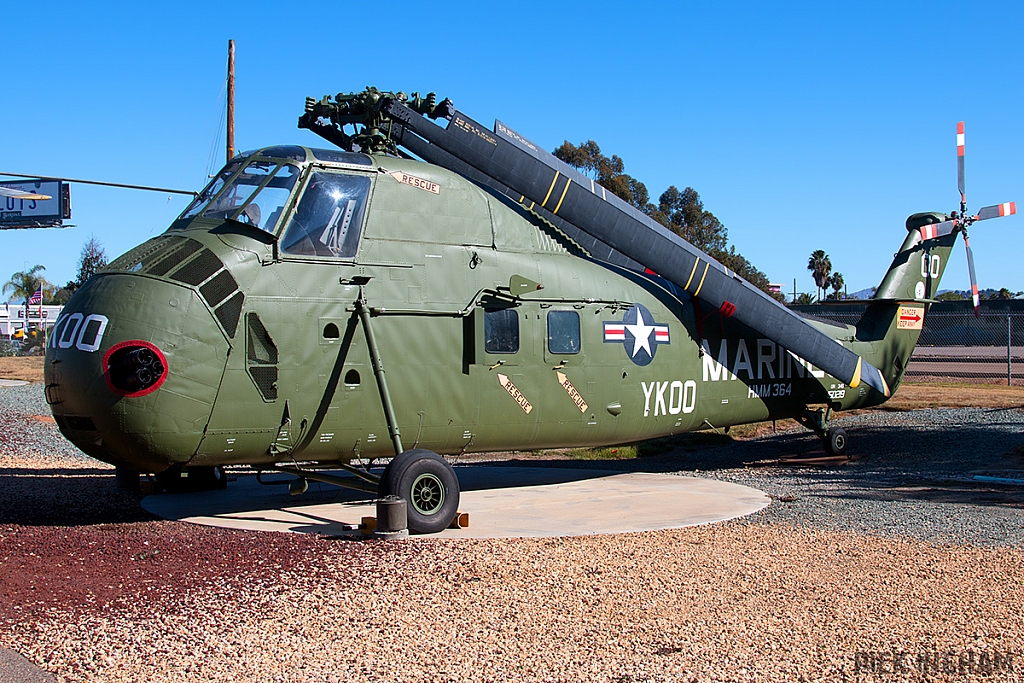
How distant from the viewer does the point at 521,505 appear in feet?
35.2

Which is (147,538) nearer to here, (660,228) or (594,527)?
(594,527)

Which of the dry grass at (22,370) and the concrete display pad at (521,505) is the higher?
the dry grass at (22,370)

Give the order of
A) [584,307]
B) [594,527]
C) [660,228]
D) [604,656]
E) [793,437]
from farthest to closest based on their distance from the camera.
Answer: [793,437] < [660,228] < [584,307] < [594,527] < [604,656]

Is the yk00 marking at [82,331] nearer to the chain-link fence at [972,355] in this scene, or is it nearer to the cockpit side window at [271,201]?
the cockpit side window at [271,201]

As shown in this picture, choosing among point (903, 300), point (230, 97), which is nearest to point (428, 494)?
point (903, 300)

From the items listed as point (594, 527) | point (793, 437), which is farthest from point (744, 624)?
point (793, 437)

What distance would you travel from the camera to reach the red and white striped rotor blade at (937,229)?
602 inches

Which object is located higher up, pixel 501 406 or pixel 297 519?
pixel 501 406

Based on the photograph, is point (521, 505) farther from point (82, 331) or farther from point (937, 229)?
point (937, 229)

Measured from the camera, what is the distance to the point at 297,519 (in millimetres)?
9547

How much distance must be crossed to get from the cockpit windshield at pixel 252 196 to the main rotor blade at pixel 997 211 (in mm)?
11364

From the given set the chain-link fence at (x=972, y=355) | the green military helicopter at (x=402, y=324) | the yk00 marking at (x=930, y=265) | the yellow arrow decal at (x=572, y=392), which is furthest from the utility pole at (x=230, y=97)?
the chain-link fence at (x=972, y=355)

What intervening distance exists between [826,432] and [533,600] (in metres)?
8.99

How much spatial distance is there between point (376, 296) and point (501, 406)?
1945 millimetres
